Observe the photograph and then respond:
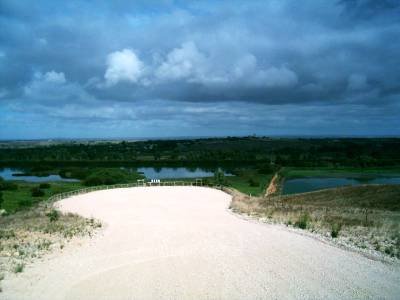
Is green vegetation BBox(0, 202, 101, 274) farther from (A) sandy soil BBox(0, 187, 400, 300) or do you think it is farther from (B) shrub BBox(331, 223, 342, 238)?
(B) shrub BBox(331, 223, 342, 238)

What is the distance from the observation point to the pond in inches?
2459

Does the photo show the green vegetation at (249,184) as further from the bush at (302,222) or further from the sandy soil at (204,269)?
the sandy soil at (204,269)

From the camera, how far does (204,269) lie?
15039 millimetres

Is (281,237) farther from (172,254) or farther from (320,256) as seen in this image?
(172,254)

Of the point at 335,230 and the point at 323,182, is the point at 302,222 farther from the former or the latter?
the point at 323,182

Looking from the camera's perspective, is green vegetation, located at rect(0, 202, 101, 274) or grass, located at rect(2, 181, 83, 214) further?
grass, located at rect(2, 181, 83, 214)

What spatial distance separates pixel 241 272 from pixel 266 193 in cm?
4141

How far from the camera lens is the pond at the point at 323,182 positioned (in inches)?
2459

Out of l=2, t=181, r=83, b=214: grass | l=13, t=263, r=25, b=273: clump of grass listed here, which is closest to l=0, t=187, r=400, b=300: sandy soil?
l=13, t=263, r=25, b=273: clump of grass

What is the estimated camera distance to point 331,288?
1270cm

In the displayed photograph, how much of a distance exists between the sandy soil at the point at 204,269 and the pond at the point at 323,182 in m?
40.0

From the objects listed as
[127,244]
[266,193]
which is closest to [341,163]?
[266,193]

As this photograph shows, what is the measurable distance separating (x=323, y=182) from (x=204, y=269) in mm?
57591

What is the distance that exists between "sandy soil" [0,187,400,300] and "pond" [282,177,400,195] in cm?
3999
